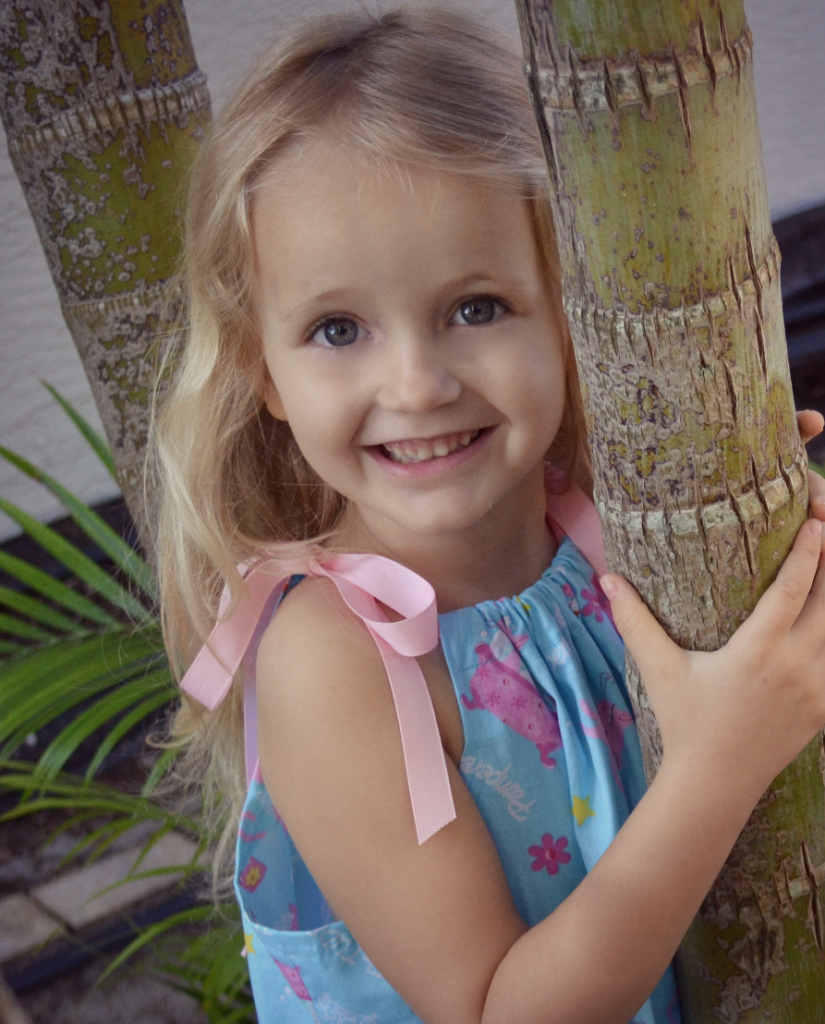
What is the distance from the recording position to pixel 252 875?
1.18 meters

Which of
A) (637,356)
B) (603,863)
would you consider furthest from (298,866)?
(637,356)

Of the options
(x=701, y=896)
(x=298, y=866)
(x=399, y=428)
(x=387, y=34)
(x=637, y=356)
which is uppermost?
(x=387, y=34)

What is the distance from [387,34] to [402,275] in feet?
0.97

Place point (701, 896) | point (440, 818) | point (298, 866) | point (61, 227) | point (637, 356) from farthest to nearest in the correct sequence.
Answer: point (61, 227) < point (298, 866) < point (440, 818) < point (701, 896) < point (637, 356)

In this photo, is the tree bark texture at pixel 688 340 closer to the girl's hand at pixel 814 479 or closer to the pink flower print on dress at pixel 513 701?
the girl's hand at pixel 814 479

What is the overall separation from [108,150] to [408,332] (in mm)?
614

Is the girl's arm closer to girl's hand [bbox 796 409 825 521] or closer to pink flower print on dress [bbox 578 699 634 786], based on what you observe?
girl's hand [bbox 796 409 825 521]

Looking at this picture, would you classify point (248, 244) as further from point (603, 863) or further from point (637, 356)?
point (603, 863)

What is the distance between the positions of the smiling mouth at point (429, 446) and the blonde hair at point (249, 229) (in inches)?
6.2

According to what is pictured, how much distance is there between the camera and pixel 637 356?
2.30 ft

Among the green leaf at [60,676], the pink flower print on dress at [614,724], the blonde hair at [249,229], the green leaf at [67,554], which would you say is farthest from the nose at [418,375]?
the green leaf at [67,554]

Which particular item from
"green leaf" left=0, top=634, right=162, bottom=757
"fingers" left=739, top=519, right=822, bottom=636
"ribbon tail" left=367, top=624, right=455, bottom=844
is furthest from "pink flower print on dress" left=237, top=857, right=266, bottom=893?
"fingers" left=739, top=519, right=822, bottom=636

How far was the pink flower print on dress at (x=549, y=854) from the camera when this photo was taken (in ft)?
3.59

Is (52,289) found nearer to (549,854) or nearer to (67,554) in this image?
(67,554)
